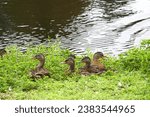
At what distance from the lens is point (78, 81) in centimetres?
1195

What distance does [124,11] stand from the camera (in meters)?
22.2

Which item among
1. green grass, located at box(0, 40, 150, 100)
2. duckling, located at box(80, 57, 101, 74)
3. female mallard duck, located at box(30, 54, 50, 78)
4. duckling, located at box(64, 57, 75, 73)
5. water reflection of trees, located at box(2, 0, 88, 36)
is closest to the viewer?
green grass, located at box(0, 40, 150, 100)

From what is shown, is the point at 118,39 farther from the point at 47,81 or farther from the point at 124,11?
the point at 47,81

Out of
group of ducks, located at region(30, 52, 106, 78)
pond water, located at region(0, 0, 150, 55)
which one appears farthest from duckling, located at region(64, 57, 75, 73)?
pond water, located at region(0, 0, 150, 55)

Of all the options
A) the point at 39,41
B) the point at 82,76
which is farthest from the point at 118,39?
the point at 82,76

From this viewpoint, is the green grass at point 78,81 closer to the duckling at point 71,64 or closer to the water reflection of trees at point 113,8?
the duckling at point 71,64

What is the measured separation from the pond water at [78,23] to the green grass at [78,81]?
3831 mm

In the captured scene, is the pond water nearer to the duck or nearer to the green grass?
the green grass

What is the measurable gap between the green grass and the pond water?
3831 mm

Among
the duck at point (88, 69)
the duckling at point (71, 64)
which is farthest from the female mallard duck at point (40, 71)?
the duck at point (88, 69)

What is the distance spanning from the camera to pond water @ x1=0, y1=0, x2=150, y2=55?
724 inches

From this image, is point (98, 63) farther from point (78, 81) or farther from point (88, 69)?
point (78, 81)

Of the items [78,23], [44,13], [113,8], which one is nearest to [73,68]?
[78,23]

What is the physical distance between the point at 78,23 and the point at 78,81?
363 inches
